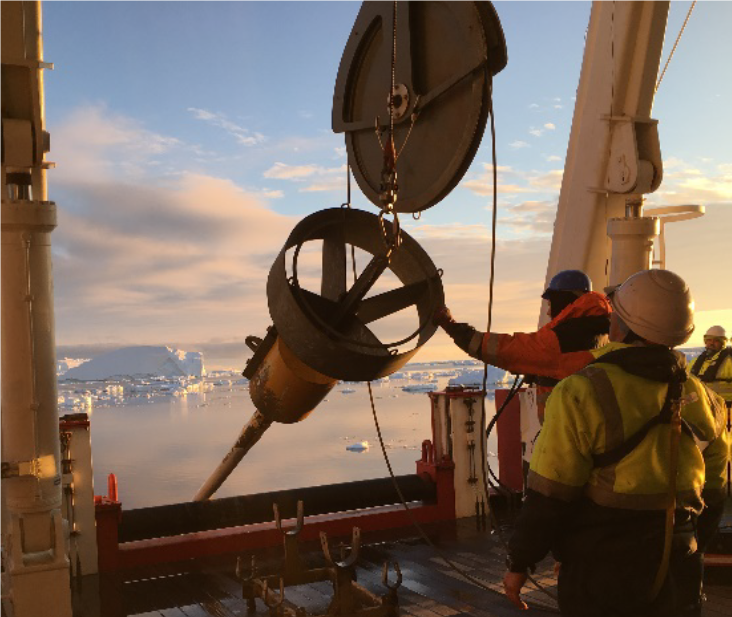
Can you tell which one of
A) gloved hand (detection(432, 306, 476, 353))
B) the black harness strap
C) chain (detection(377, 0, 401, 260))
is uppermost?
chain (detection(377, 0, 401, 260))

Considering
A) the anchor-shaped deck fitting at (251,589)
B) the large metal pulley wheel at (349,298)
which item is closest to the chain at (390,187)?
the large metal pulley wheel at (349,298)

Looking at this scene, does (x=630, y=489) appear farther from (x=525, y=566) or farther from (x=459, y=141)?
(x=459, y=141)

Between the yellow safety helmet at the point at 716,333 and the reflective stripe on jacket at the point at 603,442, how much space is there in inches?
371

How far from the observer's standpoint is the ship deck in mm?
5086

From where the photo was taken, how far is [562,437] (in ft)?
7.45

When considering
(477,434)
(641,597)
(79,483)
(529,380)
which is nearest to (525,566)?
(641,597)

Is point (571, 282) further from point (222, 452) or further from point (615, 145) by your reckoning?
point (222, 452)

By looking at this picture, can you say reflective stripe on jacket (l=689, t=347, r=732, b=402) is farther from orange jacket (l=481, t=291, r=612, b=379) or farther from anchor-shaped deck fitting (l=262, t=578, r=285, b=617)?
anchor-shaped deck fitting (l=262, t=578, r=285, b=617)

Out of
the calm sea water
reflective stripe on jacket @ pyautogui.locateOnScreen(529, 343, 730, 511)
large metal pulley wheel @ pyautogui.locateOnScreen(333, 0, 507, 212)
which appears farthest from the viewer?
the calm sea water

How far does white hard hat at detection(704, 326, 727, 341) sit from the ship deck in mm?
5931

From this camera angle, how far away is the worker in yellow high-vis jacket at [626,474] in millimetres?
2285

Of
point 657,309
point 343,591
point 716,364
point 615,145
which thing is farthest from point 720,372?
point 657,309

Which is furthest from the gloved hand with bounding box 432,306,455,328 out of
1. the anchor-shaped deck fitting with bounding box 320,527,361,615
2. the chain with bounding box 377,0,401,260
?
the anchor-shaped deck fitting with bounding box 320,527,361,615

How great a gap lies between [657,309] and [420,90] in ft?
4.55
